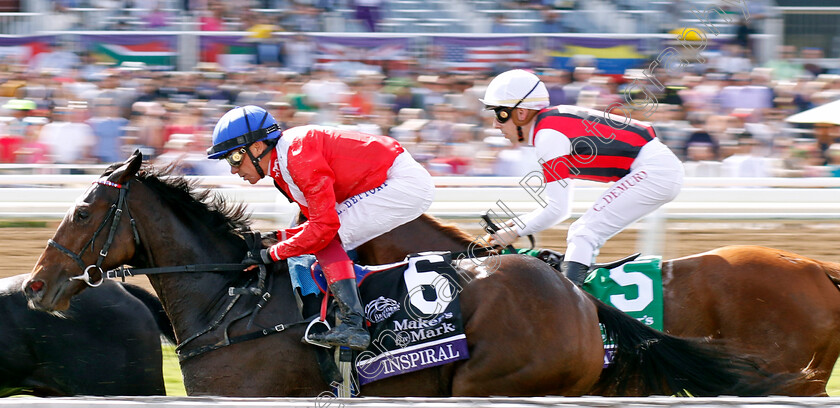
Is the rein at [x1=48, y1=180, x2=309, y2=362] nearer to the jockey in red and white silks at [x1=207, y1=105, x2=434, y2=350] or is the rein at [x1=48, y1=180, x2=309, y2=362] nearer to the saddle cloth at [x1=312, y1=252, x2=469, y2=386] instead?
the jockey in red and white silks at [x1=207, y1=105, x2=434, y2=350]

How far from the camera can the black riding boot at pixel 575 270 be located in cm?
394

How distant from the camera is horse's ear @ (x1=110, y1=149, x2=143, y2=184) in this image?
11.5ft

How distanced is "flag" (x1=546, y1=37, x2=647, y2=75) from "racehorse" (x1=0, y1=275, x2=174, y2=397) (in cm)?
758

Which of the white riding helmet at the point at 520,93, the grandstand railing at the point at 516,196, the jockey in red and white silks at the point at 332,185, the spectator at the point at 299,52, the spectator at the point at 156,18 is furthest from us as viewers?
the spectator at the point at 156,18

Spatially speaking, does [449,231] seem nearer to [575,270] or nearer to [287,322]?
[575,270]

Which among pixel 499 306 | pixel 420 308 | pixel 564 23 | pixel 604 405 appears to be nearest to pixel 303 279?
pixel 420 308

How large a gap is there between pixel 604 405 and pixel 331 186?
5.00ft

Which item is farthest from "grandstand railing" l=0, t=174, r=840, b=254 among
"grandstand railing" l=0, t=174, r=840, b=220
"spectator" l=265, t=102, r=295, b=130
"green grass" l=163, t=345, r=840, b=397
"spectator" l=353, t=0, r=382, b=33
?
"spectator" l=353, t=0, r=382, b=33

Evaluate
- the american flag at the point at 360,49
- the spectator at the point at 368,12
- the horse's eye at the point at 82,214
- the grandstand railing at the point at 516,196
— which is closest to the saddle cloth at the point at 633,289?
the horse's eye at the point at 82,214

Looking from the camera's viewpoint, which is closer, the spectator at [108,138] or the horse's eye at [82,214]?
the horse's eye at [82,214]

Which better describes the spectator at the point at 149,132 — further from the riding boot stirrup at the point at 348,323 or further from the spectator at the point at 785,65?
the spectator at the point at 785,65

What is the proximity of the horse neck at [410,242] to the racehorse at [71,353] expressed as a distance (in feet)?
3.21

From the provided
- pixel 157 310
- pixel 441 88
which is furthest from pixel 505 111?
pixel 441 88

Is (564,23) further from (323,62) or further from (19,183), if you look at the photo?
(19,183)
